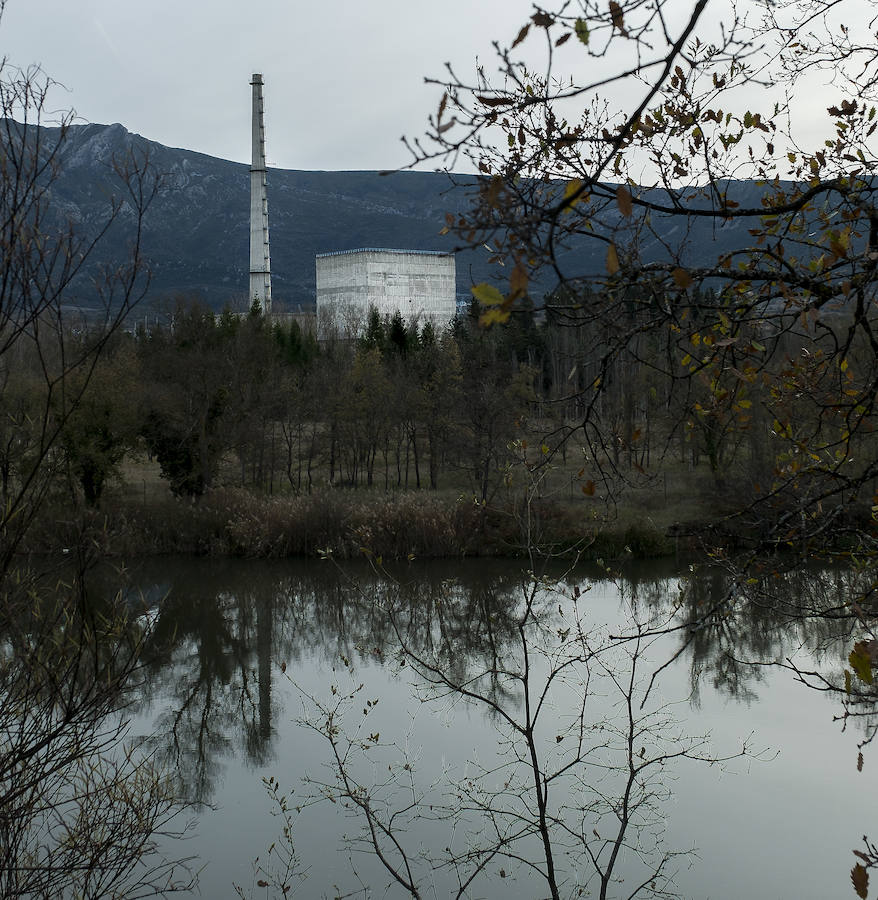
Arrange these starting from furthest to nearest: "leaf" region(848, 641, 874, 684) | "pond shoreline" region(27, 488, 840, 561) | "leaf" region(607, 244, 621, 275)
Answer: "pond shoreline" region(27, 488, 840, 561) < "leaf" region(848, 641, 874, 684) < "leaf" region(607, 244, 621, 275)

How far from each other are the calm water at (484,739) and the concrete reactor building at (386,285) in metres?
45.4

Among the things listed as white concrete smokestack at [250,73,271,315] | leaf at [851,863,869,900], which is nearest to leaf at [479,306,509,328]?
leaf at [851,863,869,900]

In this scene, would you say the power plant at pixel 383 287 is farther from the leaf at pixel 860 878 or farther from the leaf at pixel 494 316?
the leaf at pixel 494 316

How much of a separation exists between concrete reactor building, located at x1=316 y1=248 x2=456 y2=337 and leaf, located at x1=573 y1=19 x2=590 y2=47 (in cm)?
6017

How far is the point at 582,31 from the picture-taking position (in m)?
2.08

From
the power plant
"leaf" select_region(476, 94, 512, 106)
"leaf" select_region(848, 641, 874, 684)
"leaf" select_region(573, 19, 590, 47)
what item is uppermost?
the power plant

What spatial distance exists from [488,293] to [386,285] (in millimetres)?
63720

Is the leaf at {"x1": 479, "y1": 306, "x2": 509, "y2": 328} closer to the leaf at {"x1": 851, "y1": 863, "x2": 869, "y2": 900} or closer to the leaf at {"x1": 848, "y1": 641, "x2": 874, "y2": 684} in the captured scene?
the leaf at {"x1": 848, "y1": 641, "x2": 874, "y2": 684}

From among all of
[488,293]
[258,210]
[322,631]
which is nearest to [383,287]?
[258,210]

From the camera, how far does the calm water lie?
8844 millimetres

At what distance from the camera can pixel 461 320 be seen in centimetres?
6172

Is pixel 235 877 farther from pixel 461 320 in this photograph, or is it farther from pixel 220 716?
pixel 461 320

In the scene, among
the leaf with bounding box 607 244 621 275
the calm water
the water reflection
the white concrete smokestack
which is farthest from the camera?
the white concrete smokestack

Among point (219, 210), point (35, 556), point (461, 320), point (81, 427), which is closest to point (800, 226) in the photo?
point (35, 556)
